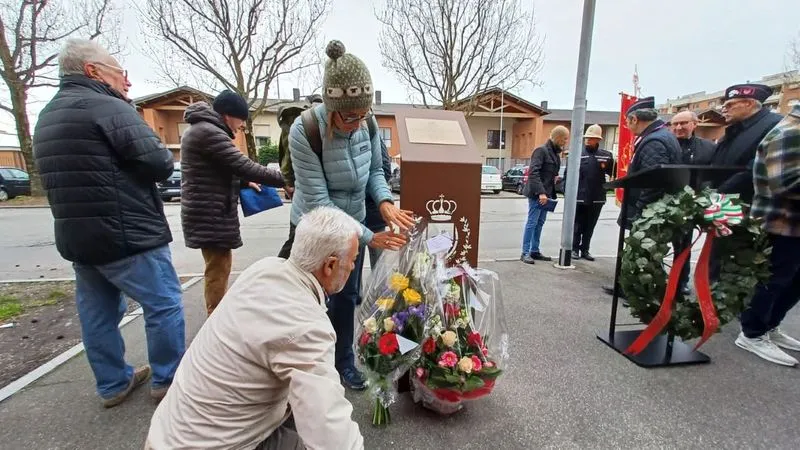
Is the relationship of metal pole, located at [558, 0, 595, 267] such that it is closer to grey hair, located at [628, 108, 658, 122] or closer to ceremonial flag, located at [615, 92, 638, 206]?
grey hair, located at [628, 108, 658, 122]

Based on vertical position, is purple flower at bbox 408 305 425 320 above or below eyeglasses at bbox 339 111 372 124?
below

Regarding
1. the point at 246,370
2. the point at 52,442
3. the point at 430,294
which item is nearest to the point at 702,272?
the point at 430,294

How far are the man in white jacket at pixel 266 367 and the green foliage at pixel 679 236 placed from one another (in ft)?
7.08

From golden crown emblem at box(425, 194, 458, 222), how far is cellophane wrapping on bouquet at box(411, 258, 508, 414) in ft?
0.98

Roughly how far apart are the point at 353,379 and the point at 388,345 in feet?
2.07

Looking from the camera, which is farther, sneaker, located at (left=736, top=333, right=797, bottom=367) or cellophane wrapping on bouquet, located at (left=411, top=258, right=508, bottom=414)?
sneaker, located at (left=736, top=333, right=797, bottom=367)

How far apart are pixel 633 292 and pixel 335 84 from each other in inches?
91.0

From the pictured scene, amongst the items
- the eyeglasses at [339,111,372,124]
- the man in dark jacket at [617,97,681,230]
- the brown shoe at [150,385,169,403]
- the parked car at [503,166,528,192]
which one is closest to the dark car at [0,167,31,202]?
the brown shoe at [150,385,169,403]

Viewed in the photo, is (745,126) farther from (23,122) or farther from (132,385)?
(23,122)

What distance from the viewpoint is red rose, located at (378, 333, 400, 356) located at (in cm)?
179

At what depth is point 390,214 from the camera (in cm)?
201

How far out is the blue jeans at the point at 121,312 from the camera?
6.41 ft

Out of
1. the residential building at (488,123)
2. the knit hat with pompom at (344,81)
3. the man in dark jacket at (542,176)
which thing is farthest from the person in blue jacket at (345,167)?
the residential building at (488,123)

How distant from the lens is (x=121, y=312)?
2.15m
